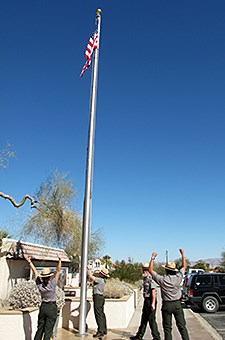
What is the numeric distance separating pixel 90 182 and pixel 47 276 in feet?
10.4

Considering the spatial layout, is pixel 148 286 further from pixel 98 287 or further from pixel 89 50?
pixel 89 50

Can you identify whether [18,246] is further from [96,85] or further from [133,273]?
[133,273]

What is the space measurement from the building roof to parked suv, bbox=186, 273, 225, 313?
20.3 feet

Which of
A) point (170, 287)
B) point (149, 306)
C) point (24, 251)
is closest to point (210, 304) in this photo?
point (149, 306)

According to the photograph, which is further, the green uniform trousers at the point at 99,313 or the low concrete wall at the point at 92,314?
the low concrete wall at the point at 92,314

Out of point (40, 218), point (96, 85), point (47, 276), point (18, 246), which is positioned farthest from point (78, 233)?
point (47, 276)

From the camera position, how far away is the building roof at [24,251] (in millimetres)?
10508

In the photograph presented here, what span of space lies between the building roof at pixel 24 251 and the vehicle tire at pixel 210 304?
6.72 m

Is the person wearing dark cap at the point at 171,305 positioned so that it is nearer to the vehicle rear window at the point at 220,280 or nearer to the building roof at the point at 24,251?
the building roof at the point at 24,251

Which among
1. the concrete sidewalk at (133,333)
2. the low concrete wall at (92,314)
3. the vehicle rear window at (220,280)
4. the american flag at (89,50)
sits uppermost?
the american flag at (89,50)

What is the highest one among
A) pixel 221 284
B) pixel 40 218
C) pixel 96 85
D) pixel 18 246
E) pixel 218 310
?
pixel 96 85

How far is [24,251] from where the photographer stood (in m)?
11.5

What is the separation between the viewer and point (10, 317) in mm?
Answer: 7531

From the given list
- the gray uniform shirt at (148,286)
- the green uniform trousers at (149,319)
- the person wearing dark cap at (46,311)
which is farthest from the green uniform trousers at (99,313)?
the person wearing dark cap at (46,311)
